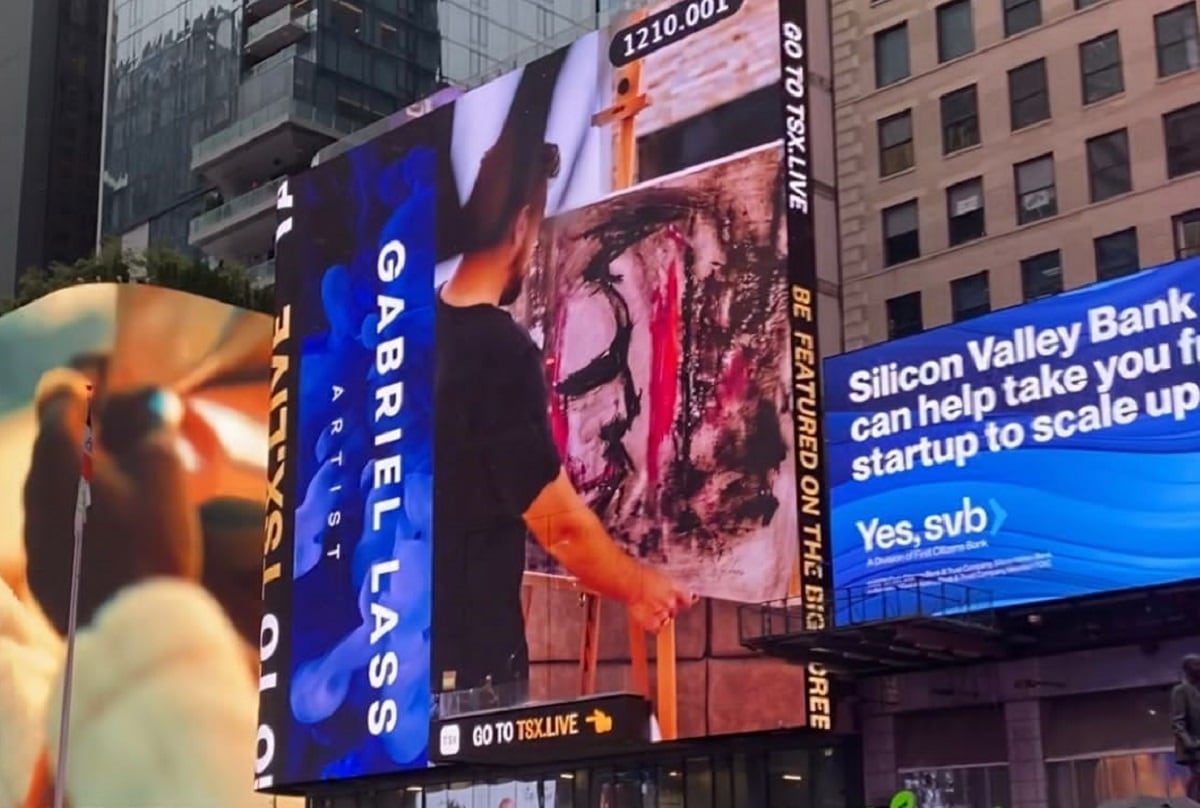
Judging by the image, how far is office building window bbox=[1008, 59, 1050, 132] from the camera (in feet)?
148

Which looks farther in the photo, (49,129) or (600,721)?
(49,129)

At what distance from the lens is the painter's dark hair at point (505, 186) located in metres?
49.1

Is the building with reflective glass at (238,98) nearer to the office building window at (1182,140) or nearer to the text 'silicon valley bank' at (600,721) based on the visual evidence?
the text 'silicon valley bank' at (600,721)

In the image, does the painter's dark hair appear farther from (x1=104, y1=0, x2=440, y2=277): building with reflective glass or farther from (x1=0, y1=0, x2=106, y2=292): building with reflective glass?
(x1=0, y1=0, x2=106, y2=292): building with reflective glass

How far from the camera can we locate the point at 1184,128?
139 ft

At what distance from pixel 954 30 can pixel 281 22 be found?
165ft

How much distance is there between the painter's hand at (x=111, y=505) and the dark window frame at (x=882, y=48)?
87.8ft

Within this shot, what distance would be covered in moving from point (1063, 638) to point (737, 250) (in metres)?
11.8

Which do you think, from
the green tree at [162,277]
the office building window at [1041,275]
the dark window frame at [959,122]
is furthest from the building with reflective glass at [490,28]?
the office building window at [1041,275]

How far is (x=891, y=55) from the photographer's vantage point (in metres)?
48.9

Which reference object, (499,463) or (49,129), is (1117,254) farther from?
(49,129)

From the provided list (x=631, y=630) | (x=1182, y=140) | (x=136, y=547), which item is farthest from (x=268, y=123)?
(x=1182, y=140)

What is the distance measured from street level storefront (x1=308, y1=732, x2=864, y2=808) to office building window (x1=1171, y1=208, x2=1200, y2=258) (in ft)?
43.3

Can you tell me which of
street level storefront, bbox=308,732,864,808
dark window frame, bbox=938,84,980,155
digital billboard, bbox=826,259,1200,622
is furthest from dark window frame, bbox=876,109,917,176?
street level storefront, bbox=308,732,864,808
